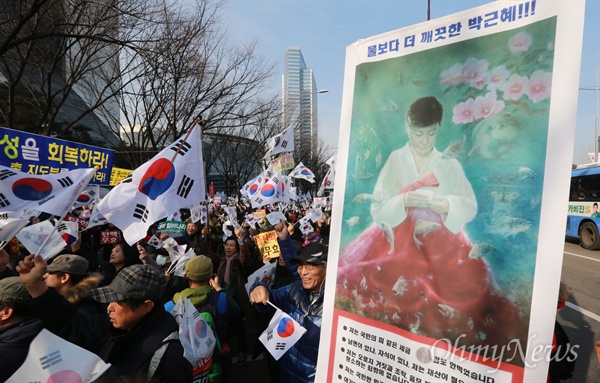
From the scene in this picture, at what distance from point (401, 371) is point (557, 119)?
3.15 feet

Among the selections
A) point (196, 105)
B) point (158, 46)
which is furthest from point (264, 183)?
point (196, 105)

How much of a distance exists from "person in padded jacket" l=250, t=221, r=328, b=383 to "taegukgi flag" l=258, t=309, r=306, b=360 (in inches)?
7.9

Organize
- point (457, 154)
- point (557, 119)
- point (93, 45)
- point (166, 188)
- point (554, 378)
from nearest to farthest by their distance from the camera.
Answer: point (557, 119), point (457, 154), point (554, 378), point (166, 188), point (93, 45)

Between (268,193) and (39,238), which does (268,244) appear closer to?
(268,193)

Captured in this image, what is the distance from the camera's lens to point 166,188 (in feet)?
11.9

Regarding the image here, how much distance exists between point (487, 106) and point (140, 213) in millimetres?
3139

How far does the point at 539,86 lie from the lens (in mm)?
1137

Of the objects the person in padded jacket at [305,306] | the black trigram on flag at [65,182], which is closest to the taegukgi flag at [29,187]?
the black trigram on flag at [65,182]

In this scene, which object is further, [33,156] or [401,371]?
[33,156]

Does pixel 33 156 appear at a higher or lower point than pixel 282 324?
higher

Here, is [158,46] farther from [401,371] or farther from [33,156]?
[401,371]

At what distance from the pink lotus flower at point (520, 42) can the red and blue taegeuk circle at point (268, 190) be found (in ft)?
21.6

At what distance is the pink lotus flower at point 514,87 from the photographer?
3.84ft

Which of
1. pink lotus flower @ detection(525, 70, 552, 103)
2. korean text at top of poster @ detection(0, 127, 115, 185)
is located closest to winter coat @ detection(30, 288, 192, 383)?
pink lotus flower @ detection(525, 70, 552, 103)
